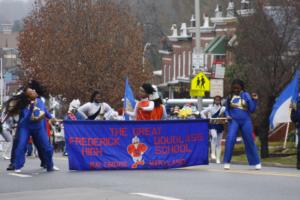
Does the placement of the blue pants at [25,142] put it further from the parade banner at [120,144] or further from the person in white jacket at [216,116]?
the person in white jacket at [216,116]

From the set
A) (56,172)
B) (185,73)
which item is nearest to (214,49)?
(185,73)

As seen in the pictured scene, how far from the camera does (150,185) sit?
559 inches

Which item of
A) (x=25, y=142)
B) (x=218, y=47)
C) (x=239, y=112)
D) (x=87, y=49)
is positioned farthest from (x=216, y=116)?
(x=218, y=47)

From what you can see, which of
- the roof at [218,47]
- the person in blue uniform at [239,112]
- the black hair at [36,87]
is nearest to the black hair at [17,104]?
the black hair at [36,87]

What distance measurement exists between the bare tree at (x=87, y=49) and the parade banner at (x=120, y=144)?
3636 cm

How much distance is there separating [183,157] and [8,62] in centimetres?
13733

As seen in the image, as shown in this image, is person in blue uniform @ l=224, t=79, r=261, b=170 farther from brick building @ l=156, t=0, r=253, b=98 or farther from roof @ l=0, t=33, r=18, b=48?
roof @ l=0, t=33, r=18, b=48

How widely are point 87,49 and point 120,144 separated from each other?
3793 centimetres

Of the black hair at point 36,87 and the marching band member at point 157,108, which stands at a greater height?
the black hair at point 36,87

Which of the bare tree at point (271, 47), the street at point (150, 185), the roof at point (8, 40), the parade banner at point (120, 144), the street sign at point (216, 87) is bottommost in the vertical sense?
the street at point (150, 185)

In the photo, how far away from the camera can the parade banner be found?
17.6 meters

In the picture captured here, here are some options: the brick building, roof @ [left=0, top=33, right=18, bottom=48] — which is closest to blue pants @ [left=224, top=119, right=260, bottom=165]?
the brick building

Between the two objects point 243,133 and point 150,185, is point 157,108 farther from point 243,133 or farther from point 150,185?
point 150,185

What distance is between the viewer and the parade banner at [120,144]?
691 inches
